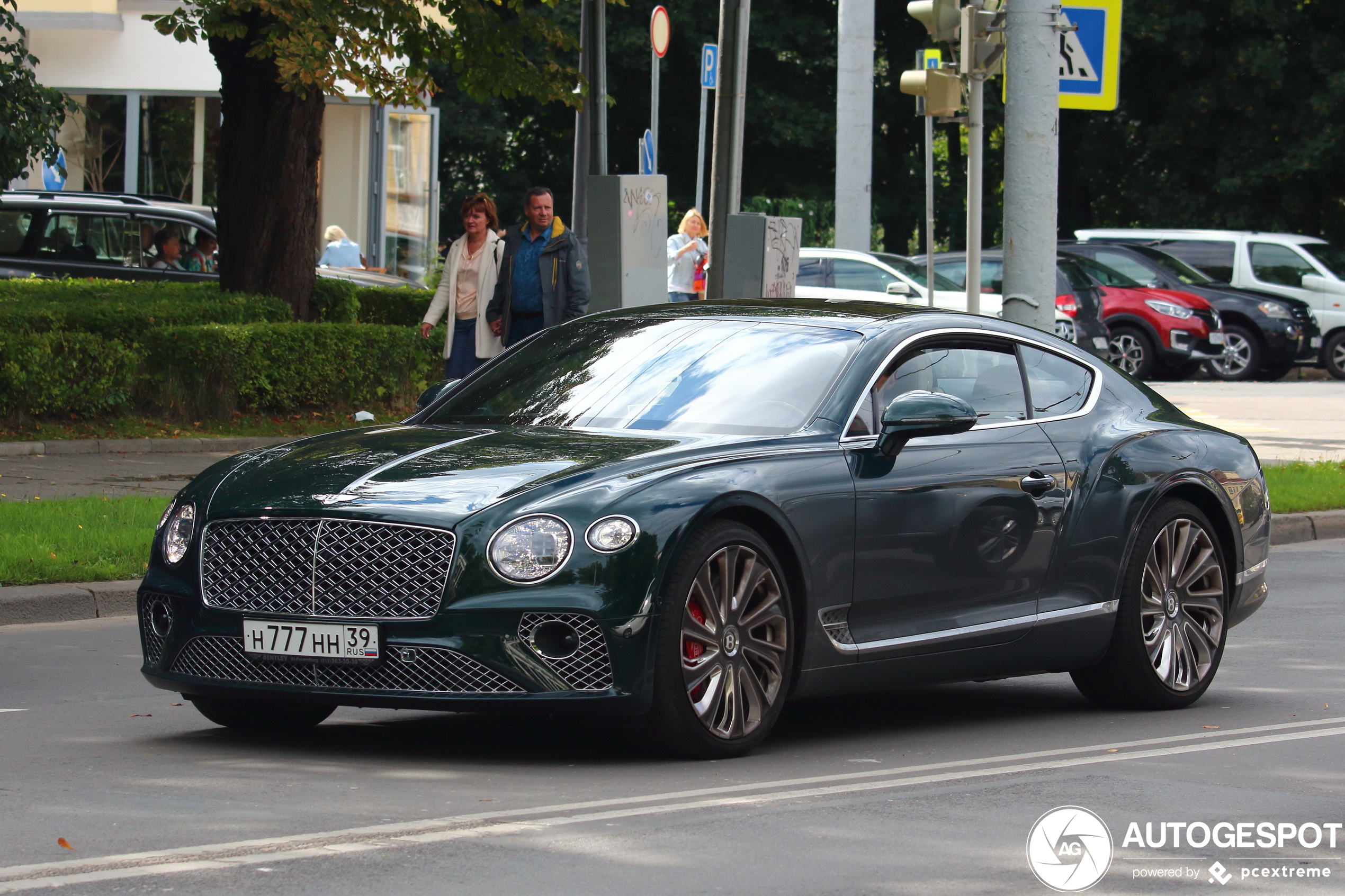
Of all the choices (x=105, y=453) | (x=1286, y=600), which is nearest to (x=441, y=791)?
(x=1286, y=600)

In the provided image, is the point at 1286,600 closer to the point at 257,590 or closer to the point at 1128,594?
the point at 1128,594

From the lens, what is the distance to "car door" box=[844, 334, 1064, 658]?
6.97 metres

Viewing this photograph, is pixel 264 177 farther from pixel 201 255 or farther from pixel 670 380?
pixel 670 380

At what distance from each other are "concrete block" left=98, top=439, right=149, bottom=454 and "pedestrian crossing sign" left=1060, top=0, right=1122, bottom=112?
7.19 m

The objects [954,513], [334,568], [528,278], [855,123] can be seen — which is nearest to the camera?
[334,568]

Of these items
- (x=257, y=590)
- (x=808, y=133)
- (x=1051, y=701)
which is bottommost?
(x=1051, y=701)

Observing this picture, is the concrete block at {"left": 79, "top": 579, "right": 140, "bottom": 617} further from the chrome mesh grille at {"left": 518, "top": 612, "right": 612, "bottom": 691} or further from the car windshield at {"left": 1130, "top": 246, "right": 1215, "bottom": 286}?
the car windshield at {"left": 1130, "top": 246, "right": 1215, "bottom": 286}

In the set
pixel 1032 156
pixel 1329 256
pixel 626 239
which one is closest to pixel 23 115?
pixel 626 239

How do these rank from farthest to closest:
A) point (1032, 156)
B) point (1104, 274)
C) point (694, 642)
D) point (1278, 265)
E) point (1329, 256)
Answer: point (1329, 256)
point (1278, 265)
point (1104, 274)
point (1032, 156)
point (694, 642)

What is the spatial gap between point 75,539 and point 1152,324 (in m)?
19.9

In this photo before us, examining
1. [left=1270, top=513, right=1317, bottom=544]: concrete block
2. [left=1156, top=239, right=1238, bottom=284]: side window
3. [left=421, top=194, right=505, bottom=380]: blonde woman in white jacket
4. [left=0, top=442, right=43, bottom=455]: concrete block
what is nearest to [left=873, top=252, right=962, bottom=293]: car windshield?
[left=1156, top=239, right=1238, bottom=284]: side window

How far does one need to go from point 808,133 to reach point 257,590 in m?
42.4

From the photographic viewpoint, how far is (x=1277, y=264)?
30.7 meters

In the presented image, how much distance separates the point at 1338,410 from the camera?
76.8 ft
